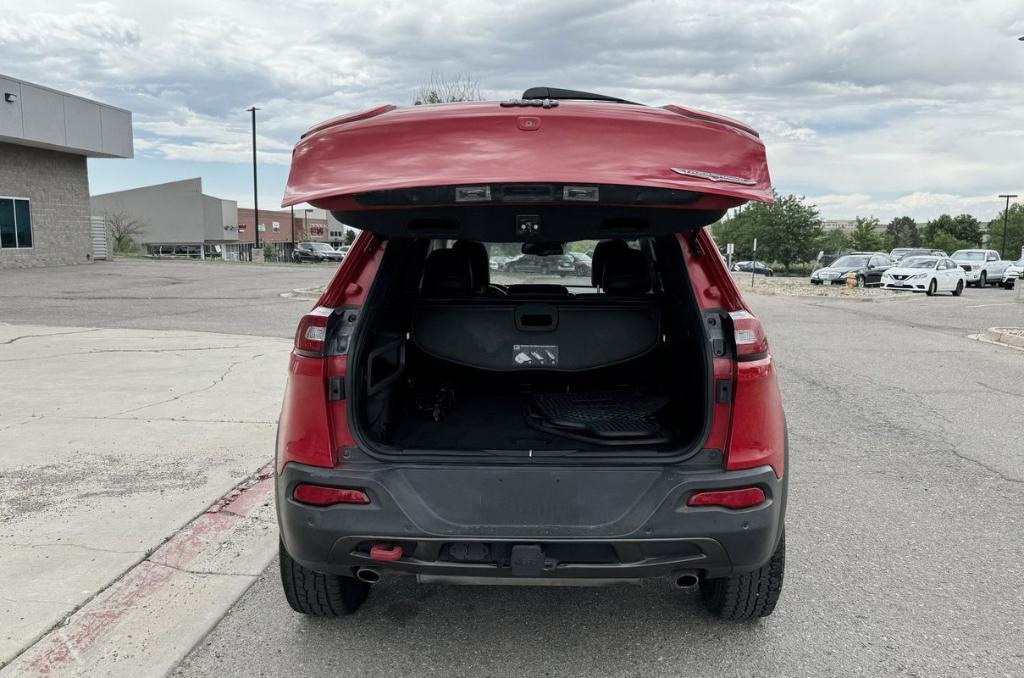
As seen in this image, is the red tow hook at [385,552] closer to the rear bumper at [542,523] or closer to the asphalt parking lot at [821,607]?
the rear bumper at [542,523]

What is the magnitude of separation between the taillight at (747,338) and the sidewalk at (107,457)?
2.43 metres

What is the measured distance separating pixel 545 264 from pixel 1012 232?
10741 cm

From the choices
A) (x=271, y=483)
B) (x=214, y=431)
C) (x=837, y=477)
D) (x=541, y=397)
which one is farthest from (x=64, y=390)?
(x=837, y=477)

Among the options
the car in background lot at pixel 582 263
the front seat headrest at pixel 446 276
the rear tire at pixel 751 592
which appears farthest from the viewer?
the car in background lot at pixel 582 263

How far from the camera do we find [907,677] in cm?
281

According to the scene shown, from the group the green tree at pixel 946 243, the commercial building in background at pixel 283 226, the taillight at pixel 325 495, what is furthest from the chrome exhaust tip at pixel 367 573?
the green tree at pixel 946 243

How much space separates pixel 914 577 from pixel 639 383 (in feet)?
5.10

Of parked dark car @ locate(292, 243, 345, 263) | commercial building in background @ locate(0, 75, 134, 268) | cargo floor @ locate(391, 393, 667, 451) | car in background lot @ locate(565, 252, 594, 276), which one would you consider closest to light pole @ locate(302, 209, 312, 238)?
parked dark car @ locate(292, 243, 345, 263)

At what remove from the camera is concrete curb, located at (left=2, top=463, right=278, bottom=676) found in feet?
9.43

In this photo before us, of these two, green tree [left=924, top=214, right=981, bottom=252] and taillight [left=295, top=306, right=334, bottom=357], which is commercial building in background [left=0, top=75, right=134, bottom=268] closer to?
taillight [left=295, top=306, right=334, bottom=357]

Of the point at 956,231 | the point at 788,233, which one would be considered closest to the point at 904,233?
the point at 956,231

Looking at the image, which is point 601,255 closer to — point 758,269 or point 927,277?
point 927,277

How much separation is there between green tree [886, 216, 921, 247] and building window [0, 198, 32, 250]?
118m

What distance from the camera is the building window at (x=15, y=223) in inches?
1096
